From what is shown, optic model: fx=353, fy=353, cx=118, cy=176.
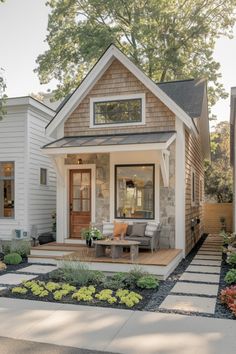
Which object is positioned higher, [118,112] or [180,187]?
[118,112]

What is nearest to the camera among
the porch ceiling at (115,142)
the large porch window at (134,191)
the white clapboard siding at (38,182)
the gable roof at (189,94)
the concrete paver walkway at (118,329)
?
the concrete paver walkway at (118,329)

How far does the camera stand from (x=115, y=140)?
31.7 feet

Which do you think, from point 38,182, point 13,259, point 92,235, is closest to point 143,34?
point 38,182

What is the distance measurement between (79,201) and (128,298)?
5584 mm

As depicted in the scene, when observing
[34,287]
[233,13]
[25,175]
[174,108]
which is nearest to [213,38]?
[233,13]

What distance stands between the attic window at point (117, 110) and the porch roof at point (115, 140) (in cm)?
46

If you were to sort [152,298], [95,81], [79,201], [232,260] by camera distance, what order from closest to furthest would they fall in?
[152,298], [232,260], [95,81], [79,201]

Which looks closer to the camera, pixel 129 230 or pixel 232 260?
pixel 232 260

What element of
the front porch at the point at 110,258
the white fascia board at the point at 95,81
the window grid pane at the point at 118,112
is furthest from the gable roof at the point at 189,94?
the front porch at the point at 110,258

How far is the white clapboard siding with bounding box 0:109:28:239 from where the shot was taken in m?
11.0

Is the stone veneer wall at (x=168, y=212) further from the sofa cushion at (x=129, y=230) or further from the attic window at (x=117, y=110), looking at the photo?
the attic window at (x=117, y=110)

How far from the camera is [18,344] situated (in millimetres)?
3984

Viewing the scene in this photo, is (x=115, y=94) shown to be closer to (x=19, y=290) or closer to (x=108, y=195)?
(x=108, y=195)

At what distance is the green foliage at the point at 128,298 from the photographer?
537cm
